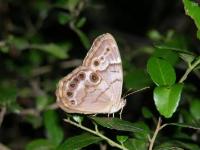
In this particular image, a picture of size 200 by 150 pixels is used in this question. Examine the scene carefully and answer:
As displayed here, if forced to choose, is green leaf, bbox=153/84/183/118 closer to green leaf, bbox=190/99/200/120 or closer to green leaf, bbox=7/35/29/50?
green leaf, bbox=190/99/200/120

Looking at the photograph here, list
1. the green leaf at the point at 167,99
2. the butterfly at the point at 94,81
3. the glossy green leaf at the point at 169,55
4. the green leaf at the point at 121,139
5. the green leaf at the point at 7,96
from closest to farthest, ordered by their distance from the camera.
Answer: the green leaf at the point at 167,99
the green leaf at the point at 121,139
the butterfly at the point at 94,81
the glossy green leaf at the point at 169,55
the green leaf at the point at 7,96

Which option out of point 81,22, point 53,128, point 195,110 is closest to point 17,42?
point 81,22

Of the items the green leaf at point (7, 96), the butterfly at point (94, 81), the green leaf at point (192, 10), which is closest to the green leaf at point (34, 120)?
the green leaf at point (7, 96)

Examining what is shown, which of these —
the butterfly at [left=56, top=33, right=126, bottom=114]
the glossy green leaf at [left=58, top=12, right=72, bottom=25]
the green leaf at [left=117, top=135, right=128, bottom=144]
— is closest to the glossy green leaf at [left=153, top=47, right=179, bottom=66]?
the butterfly at [left=56, top=33, right=126, bottom=114]

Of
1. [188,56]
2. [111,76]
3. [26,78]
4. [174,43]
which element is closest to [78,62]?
[26,78]

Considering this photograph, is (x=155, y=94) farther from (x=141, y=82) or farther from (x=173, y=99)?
(x=141, y=82)

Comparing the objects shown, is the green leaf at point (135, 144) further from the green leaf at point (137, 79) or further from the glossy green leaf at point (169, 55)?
the green leaf at point (137, 79)

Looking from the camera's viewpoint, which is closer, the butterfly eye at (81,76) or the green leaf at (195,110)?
the butterfly eye at (81,76)
